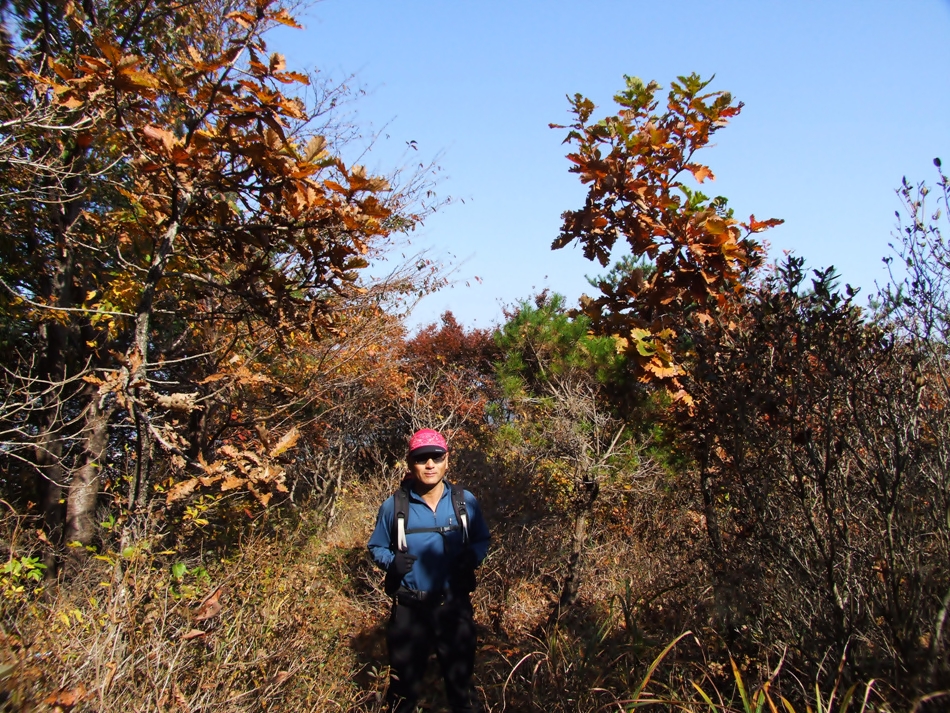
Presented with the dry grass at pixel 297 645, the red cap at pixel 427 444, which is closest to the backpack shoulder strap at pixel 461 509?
the red cap at pixel 427 444

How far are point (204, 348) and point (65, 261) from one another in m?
1.49

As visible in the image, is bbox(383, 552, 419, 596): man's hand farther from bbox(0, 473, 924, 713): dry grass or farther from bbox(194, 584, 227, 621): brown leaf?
bbox(194, 584, 227, 621): brown leaf

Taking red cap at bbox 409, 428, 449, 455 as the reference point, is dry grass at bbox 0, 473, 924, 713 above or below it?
below

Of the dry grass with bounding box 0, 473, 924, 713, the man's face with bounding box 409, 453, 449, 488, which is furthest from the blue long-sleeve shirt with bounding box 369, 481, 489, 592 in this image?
the dry grass with bounding box 0, 473, 924, 713

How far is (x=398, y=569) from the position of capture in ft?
10.6

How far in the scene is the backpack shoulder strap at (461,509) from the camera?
3400mm

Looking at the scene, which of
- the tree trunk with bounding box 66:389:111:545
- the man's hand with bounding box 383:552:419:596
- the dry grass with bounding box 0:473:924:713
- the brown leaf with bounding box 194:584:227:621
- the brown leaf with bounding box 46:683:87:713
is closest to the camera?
the brown leaf with bounding box 46:683:87:713

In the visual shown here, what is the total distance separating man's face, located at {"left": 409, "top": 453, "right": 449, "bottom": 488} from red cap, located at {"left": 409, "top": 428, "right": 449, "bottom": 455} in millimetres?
38

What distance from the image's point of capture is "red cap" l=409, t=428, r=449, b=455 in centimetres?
340

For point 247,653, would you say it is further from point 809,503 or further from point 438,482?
point 809,503

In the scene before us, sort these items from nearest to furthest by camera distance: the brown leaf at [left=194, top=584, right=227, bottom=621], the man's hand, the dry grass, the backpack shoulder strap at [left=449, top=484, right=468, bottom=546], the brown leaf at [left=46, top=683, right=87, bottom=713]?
the brown leaf at [left=46, top=683, right=87, bottom=713], the dry grass, the brown leaf at [left=194, top=584, right=227, bottom=621], the man's hand, the backpack shoulder strap at [left=449, top=484, right=468, bottom=546]

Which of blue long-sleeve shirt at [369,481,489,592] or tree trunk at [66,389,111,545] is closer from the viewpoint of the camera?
blue long-sleeve shirt at [369,481,489,592]

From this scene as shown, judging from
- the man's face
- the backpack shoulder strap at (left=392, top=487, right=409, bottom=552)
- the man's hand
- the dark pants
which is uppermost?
the man's face

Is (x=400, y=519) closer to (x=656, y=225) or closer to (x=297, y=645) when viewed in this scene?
(x=297, y=645)
